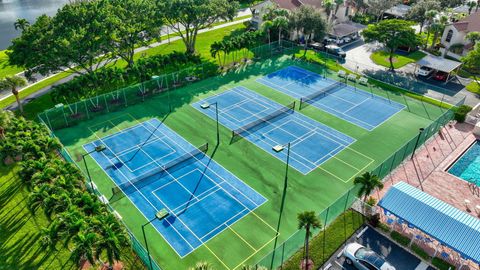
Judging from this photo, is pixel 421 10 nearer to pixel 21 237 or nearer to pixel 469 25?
pixel 469 25

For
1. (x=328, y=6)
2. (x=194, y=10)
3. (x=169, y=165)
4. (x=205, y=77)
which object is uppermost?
(x=194, y=10)

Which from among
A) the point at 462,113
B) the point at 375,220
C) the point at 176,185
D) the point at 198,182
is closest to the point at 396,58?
the point at 462,113

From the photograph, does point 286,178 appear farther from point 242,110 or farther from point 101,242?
point 101,242

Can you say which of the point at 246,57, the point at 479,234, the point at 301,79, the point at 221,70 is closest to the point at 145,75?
the point at 221,70

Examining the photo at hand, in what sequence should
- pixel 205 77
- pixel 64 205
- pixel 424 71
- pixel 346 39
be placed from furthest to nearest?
pixel 346 39, pixel 424 71, pixel 205 77, pixel 64 205

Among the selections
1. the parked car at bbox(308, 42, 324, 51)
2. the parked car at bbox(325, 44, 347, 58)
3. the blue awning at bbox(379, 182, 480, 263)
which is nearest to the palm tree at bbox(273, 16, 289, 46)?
the parked car at bbox(308, 42, 324, 51)

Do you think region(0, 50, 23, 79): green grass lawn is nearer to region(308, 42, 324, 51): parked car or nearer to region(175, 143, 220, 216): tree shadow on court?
region(175, 143, 220, 216): tree shadow on court
